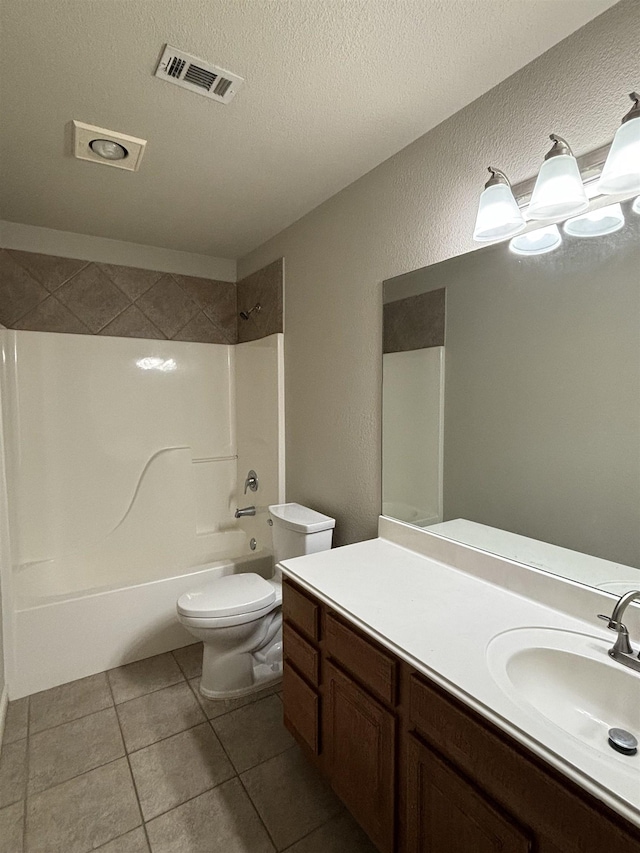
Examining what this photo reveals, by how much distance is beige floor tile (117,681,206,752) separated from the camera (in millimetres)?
1774

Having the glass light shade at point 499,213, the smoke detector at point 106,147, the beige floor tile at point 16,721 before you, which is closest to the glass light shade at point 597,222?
the glass light shade at point 499,213

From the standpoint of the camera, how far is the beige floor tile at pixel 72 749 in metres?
1.59

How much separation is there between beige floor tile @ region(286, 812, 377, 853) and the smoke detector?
249 cm

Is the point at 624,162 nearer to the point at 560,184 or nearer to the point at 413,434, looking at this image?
the point at 560,184

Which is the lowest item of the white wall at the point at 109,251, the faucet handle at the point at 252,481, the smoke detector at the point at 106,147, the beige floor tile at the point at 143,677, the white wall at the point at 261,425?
the beige floor tile at the point at 143,677

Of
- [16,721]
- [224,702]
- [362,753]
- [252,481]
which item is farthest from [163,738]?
[252,481]

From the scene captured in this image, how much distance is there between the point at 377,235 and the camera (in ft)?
6.03

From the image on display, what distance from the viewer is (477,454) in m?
1.47

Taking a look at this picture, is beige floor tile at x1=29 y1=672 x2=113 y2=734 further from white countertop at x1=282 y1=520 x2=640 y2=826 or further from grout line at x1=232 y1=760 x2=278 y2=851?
white countertop at x1=282 y1=520 x2=640 y2=826

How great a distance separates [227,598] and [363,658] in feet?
3.16

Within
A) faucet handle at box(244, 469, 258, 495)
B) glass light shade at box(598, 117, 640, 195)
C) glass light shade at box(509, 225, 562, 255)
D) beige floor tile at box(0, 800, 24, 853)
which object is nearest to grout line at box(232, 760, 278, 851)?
beige floor tile at box(0, 800, 24, 853)

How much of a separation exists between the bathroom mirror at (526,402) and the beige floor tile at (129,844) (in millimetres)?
1344

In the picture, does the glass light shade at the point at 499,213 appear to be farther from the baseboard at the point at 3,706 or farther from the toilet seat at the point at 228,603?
the baseboard at the point at 3,706

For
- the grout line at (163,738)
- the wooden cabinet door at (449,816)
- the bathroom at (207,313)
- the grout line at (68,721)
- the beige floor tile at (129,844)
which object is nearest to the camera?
the wooden cabinet door at (449,816)
